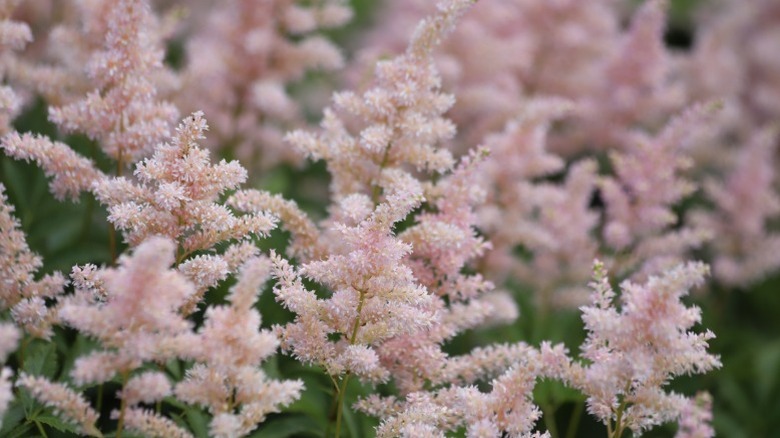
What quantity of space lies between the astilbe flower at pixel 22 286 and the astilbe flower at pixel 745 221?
2.04 m

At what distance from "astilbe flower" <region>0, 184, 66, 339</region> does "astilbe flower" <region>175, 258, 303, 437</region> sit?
13.7 inches

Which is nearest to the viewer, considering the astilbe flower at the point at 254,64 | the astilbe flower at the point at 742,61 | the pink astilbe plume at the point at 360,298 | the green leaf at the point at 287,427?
the pink astilbe plume at the point at 360,298

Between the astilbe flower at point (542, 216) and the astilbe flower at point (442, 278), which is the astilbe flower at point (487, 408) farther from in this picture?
the astilbe flower at point (542, 216)

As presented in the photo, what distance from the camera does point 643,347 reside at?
4.41ft

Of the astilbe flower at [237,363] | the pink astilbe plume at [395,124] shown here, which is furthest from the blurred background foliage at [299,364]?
the pink astilbe plume at [395,124]

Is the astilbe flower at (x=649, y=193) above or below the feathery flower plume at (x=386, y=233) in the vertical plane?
above

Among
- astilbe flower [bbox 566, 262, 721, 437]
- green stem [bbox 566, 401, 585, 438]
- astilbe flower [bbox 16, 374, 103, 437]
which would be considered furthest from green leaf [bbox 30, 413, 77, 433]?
green stem [bbox 566, 401, 585, 438]

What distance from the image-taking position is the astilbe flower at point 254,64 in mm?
2514

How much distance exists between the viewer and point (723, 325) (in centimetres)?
284

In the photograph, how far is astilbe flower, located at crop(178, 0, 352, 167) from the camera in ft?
8.25

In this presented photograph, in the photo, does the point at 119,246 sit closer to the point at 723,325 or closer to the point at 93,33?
the point at 93,33

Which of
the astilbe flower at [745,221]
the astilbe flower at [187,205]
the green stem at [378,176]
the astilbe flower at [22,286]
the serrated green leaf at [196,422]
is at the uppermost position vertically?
the astilbe flower at [745,221]

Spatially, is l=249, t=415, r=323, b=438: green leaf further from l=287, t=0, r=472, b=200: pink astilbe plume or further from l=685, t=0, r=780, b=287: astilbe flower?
l=685, t=0, r=780, b=287: astilbe flower

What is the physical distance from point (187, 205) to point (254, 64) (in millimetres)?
1239
